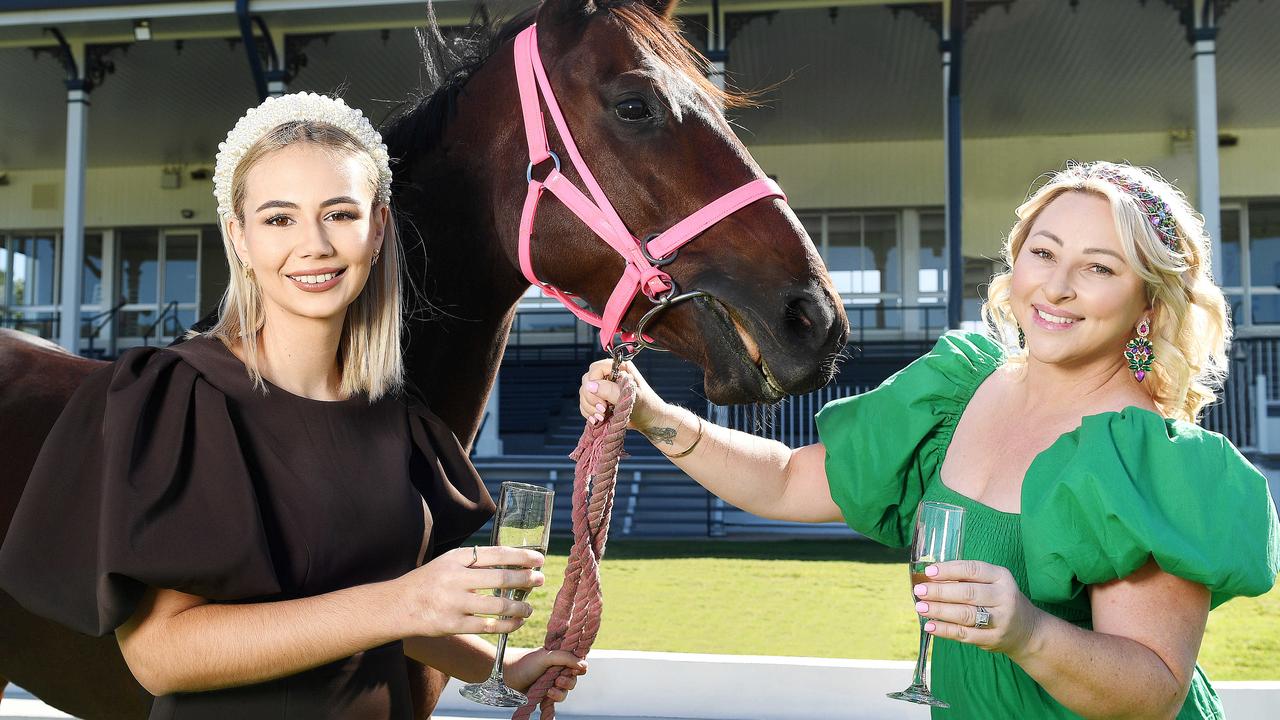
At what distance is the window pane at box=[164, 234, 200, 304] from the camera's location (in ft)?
56.1

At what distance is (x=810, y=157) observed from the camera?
15.7 metres

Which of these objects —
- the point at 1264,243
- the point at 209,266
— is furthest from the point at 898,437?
the point at 209,266

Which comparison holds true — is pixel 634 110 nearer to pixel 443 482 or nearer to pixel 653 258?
pixel 653 258

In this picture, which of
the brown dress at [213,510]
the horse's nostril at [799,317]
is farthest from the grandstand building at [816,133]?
the brown dress at [213,510]

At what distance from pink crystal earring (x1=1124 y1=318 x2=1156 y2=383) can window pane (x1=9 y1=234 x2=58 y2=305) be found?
19.0m

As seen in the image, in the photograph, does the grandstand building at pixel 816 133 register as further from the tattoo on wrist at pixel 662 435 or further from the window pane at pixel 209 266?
the tattoo on wrist at pixel 662 435

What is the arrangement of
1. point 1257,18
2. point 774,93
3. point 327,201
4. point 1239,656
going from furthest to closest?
point 774,93
point 1257,18
point 1239,656
point 327,201

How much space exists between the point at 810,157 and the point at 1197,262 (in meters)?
14.4

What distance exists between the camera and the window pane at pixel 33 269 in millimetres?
17234

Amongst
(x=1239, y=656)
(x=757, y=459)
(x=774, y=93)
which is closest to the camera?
(x=757, y=459)

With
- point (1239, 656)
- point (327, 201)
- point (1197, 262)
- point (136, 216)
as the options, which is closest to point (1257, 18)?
point (1239, 656)

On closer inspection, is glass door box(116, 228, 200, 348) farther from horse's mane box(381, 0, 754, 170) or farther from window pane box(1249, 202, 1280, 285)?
window pane box(1249, 202, 1280, 285)

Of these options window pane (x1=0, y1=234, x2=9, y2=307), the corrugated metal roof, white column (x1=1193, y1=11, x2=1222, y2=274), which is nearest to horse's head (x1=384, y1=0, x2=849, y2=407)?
the corrugated metal roof

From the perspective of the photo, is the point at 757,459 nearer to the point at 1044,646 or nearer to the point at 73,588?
the point at 1044,646
